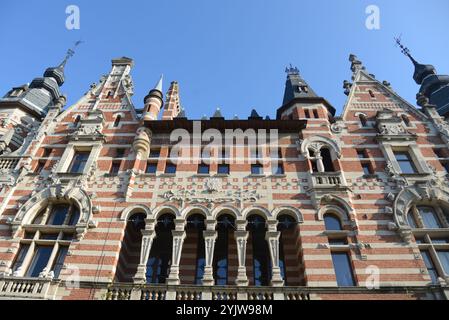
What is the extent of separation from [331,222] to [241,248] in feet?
16.7

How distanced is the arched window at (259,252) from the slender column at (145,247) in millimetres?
5154

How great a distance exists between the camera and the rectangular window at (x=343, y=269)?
15574 mm

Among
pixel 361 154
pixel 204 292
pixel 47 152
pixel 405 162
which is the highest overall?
pixel 47 152

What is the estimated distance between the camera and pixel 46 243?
17.3 m

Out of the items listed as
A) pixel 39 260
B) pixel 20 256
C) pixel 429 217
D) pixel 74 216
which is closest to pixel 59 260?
pixel 39 260

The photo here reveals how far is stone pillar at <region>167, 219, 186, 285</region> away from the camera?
1545cm

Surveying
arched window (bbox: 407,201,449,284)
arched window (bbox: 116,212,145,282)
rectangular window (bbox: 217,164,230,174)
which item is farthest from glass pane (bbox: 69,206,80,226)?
arched window (bbox: 407,201,449,284)

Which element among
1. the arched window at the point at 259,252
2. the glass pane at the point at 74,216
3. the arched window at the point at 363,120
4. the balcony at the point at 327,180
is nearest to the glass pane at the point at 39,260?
the glass pane at the point at 74,216

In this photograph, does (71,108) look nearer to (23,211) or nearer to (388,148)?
(23,211)

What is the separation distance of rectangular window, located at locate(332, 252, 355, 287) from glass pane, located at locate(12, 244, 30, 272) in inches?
610

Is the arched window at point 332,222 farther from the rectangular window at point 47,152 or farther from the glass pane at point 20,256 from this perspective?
the rectangular window at point 47,152

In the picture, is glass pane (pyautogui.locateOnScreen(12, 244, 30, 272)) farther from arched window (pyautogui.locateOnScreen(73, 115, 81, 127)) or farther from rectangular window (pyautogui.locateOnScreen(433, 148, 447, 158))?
rectangular window (pyautogui.locateOnScreen(433, 148, 447, 158))

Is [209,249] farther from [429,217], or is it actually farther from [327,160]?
[429,217]

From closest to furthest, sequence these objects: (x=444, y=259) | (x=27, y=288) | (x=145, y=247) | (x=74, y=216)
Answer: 1. (x=27, y=288)
2. (x=444, y=259)
3. (x=145, y=247)
4. (x=74, y=216)
